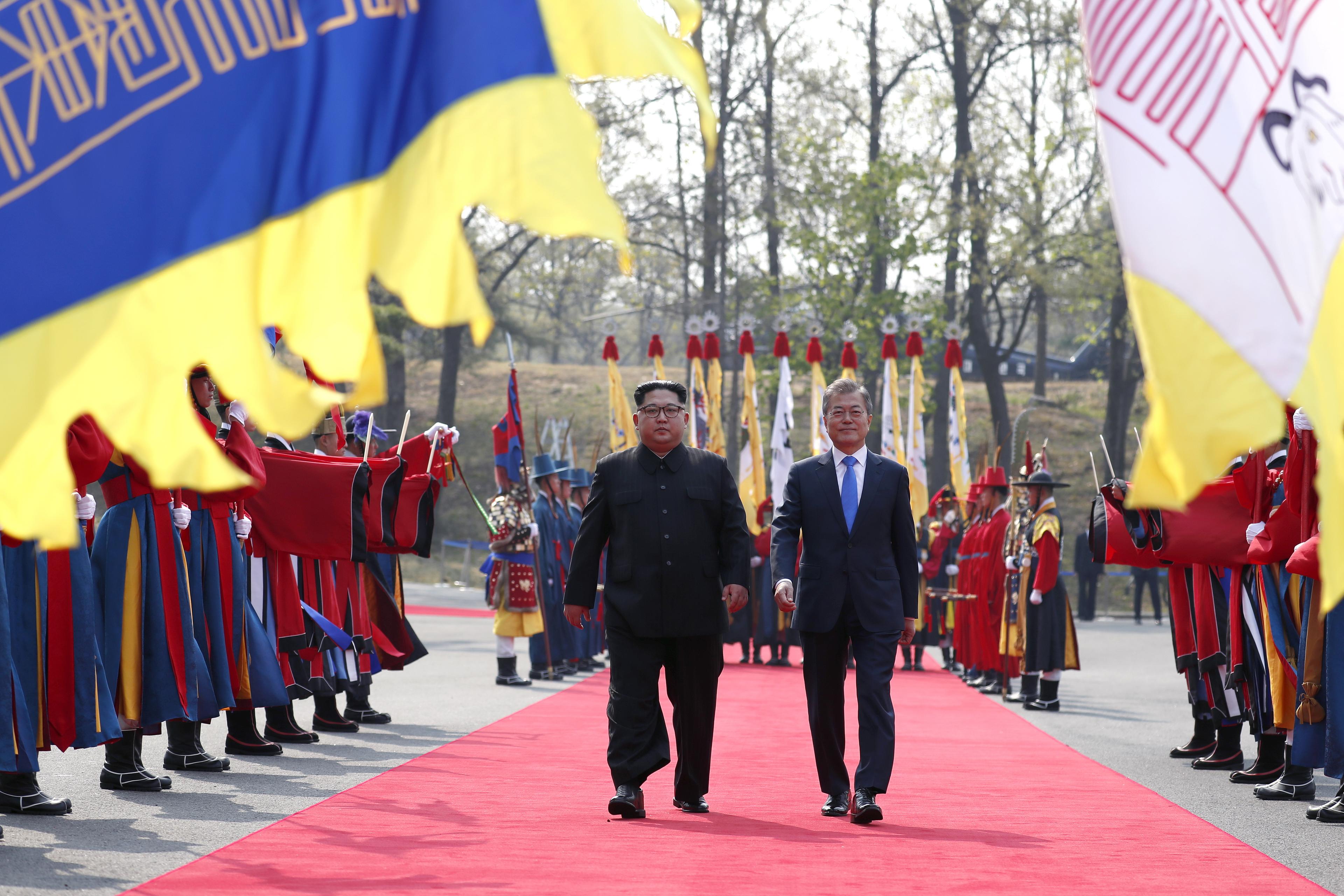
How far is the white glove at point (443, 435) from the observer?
32.7 feet

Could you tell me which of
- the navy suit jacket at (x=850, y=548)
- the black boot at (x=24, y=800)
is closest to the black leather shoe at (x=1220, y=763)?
the navy suit jacket at (x=850, y=548)

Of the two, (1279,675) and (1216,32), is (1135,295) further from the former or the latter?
(1279,675)

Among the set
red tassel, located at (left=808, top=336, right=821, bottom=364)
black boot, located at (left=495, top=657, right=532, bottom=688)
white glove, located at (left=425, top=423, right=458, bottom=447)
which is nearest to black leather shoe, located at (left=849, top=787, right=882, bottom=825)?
white glove, located at (left=425, top=423, right=458, bottom=447)

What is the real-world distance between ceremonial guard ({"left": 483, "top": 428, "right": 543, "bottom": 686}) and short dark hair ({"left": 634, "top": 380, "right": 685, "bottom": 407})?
21.7 feet

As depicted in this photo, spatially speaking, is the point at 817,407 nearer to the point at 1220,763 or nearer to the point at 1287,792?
the point at 1220,763

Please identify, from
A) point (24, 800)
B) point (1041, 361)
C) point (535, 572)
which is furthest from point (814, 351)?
point (1041, 361)

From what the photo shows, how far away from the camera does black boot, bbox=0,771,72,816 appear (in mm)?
5891

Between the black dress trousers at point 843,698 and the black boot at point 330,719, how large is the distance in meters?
3.98

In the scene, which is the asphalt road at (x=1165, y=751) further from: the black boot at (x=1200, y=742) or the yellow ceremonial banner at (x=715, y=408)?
the yellow ceremonial banner at (x=715, y=408)

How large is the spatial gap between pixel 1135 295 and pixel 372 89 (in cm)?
183

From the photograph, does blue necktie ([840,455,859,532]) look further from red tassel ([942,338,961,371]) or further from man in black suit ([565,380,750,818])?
red tassel ([942,338,961,371])

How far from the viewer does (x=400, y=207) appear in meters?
3.30

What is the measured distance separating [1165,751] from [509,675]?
6.16m

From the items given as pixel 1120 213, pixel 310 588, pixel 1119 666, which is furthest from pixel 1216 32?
pixel 1119 666
